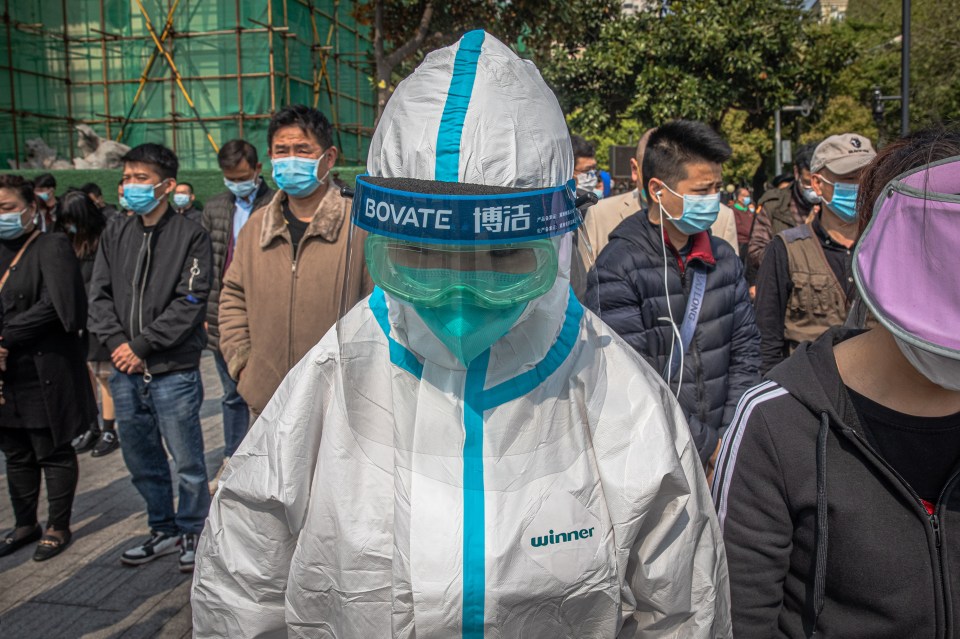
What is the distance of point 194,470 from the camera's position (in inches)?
169

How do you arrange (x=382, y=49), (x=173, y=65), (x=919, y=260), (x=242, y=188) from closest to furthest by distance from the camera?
(x=919, y=260)
(x=242, y=188)
(x=382, y=49)
(x=173, y=65)

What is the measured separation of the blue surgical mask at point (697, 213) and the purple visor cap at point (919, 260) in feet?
5.95

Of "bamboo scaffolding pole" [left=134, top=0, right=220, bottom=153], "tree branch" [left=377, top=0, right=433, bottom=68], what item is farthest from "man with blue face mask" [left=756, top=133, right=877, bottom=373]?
"bamboo scaffolding pole" [left=134, top=0, right=220, bottom=153]

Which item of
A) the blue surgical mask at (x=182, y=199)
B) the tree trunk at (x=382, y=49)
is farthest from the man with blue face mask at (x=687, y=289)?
the tree trunk at (x=382, y=49)

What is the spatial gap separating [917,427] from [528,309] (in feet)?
2.69

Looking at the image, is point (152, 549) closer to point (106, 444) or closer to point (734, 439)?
point (106, 444)

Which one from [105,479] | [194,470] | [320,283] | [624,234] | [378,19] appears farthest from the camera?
[378,19]

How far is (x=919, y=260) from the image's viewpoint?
1406 mm

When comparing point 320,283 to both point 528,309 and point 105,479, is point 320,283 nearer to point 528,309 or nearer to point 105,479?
point 528,309

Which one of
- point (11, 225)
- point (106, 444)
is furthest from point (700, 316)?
point (106, 444)

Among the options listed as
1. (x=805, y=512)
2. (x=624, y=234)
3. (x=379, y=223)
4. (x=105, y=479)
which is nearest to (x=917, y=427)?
(x=805, y=512)

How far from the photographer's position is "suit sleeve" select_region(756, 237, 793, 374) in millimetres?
4055

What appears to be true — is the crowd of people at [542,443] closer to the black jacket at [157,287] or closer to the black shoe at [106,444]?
the black jacket at [157,287]

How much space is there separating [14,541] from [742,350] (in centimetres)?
429
